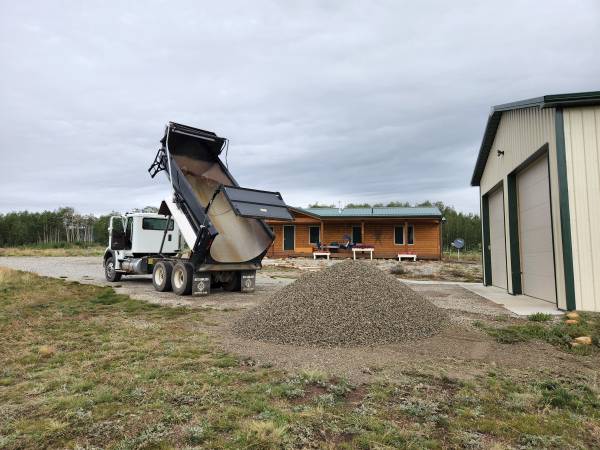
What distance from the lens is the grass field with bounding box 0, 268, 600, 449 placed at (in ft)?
9.90

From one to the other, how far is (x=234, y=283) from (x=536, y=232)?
8527mm

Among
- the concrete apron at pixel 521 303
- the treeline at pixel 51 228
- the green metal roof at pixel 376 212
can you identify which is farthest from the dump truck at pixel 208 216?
the treeline at pixel 51 228

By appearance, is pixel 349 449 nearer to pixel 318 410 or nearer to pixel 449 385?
Answer: pixel 318 410

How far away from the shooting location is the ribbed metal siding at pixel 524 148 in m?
8.72

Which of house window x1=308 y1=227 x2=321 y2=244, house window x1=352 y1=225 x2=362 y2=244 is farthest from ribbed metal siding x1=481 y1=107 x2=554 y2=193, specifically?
house window x1=308 y1=227 x2=321 y2=244

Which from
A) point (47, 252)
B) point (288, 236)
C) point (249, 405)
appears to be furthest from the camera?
point (47, 252)

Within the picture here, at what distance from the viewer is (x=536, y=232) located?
1073cm

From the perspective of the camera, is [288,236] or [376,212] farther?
[288,236]

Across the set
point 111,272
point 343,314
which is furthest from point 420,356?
point 111,272

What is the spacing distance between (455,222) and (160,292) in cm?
5544

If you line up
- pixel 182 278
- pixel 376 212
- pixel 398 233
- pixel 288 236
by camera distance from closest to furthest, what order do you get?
pixel 182 278 → pixel 398 233 → pixel 376 212 → pixel 288 236

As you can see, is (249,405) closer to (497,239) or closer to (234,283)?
(234,283)

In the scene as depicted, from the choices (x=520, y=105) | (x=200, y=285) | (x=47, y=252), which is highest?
(x=520, y=105)

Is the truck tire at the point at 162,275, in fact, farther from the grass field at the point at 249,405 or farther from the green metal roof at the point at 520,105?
the green metal roof at the point at 520,105
